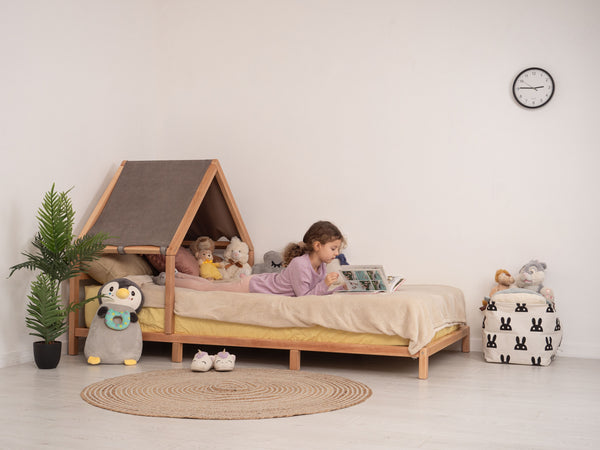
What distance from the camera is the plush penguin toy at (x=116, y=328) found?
4.13 metres

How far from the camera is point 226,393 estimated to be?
3.24 m

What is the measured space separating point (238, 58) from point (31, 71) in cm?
180

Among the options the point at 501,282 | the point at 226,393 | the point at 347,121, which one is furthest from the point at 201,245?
the point at 501,282

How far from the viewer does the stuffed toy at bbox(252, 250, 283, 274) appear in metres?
5.27

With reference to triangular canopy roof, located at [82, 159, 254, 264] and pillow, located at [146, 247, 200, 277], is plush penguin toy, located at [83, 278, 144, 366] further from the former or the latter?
pillow, located at [146, 247, 200, 277]

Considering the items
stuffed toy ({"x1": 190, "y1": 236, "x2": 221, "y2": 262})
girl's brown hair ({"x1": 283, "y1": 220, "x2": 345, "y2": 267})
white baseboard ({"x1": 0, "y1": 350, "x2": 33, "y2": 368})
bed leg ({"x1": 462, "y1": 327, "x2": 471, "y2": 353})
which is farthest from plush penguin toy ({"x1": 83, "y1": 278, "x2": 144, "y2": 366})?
bed leg ({"x1": 462, "y1": 327, "x2": 471, "y2": 353})

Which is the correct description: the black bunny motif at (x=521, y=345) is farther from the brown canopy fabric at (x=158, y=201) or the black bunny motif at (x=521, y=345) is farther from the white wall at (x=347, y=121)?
the brown canopy fabric at (x=158, y=201)

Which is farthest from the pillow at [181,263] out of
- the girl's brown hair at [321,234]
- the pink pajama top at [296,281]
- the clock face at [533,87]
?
the clock face at [533,87]

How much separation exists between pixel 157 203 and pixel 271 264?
1.10 meters

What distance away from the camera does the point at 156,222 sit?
454 cm

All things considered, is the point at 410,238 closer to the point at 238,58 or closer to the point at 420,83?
the point at 420,83

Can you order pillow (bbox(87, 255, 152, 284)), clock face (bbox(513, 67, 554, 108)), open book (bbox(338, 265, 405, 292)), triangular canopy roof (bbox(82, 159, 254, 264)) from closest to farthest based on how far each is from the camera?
open book (bbox(338, 265, 405, 292))
triangular canopy roof (bbox(82, 159, 254, 264))
pillow (bbox(87, 255, 152, 284))
clock face (bbox(513, 67, 554, 108))

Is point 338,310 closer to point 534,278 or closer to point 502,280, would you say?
point 502,280

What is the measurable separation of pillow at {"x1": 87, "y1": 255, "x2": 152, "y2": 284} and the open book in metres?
1.55
